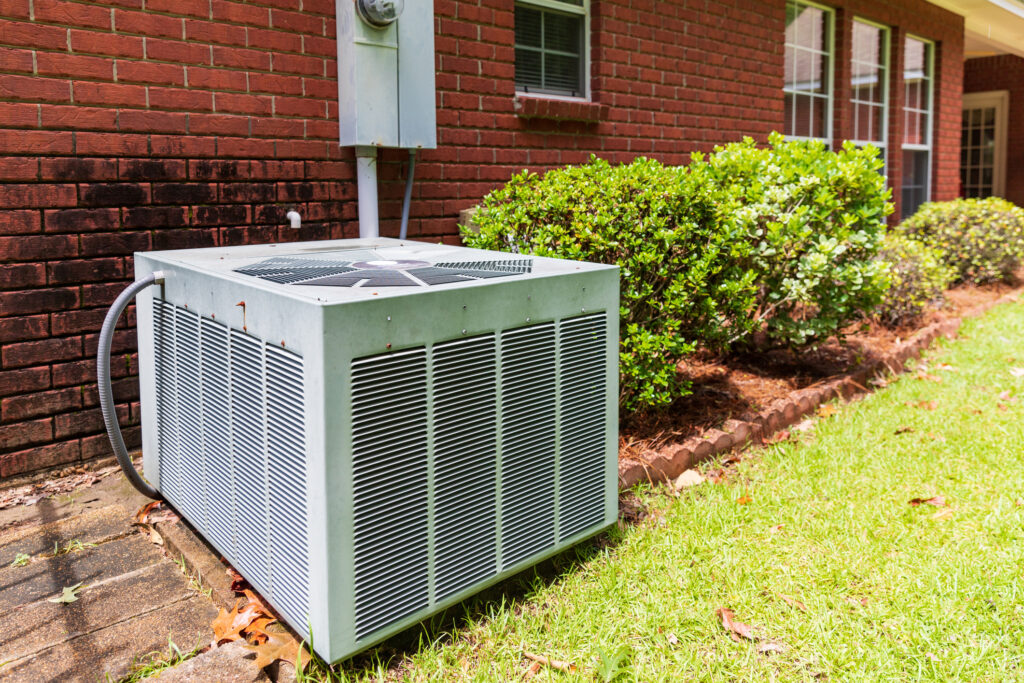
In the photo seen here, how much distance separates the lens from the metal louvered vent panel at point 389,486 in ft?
6.65

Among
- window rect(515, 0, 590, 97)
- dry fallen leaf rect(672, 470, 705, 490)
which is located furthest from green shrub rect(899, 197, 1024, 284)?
dry fallen leaf rect(672, 470, 705, 490)

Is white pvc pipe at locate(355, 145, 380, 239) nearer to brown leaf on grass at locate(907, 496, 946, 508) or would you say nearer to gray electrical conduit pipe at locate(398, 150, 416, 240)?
gray electrical conduit pipe at locate(398, 150, 416, 240)

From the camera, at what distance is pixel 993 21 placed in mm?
11078

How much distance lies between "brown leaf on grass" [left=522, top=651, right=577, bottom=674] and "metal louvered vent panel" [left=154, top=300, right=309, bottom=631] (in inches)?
26.9

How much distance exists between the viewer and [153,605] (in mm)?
2467

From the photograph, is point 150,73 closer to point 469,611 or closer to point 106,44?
point 106,44

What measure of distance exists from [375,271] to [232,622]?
1.14 metres

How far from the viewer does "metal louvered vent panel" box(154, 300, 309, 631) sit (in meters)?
2.09

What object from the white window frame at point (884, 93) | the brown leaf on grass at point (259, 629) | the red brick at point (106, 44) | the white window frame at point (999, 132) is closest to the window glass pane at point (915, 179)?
the white window frame at point (884, 93)

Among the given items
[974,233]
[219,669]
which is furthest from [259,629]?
[974,233]

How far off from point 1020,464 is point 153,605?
3.80 metres

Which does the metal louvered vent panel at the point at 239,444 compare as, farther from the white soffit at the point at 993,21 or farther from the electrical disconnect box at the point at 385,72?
the white soffit at the point at 993,21

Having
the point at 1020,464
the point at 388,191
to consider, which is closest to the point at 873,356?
the point at 1020,464

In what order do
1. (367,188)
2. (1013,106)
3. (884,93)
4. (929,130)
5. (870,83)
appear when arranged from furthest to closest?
1. (1013,106)
2. (929,130)
3. (884,93)
4. (870,83)
5. (367,188)
